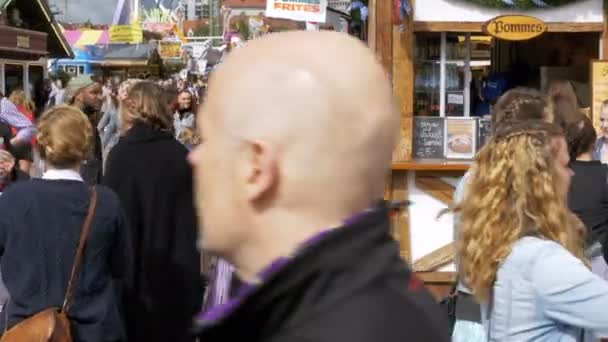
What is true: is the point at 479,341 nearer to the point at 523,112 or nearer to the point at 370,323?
the point at 523,112

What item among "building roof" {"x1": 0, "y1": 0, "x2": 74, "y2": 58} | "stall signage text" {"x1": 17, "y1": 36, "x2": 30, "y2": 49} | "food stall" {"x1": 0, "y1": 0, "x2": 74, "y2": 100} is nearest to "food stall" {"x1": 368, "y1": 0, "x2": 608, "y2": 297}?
"food stall" {"x1": 0, "y1": 0, "x2": 74, "y2": 100}

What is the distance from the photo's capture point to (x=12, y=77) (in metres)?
24.0

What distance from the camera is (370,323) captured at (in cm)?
132

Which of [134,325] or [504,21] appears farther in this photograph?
[504,21]

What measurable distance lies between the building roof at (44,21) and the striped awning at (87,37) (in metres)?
29.7

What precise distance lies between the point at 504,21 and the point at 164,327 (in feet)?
12.6

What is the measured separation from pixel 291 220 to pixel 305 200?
0.03 m

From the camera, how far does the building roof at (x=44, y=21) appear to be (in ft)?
94.1

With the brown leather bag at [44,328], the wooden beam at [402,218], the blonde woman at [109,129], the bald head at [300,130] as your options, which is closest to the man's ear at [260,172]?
A: the bald head at [300,130]

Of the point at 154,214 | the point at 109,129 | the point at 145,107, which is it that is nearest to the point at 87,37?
the point at 109,129

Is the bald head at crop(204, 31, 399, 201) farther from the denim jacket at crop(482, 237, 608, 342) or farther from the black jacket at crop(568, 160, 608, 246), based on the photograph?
the black jacket at crop(568, 160, 608, 246)

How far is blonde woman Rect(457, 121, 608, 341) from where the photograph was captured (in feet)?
9.84

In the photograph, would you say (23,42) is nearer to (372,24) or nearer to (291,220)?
(372,24)

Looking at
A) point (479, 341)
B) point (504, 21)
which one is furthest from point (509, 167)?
point (504, 21)
